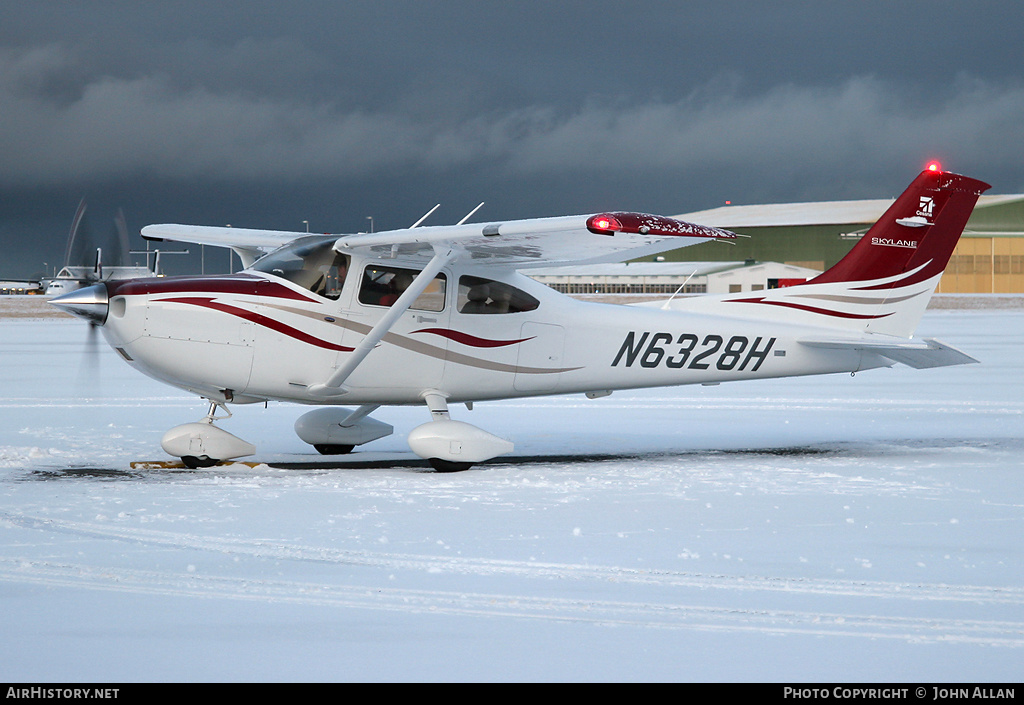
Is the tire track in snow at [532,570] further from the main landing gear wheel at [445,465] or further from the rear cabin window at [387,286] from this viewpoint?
the rear cabin window at [387,286]

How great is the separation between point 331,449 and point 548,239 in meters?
3.19

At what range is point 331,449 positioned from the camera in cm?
968

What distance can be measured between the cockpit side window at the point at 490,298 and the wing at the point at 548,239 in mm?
200

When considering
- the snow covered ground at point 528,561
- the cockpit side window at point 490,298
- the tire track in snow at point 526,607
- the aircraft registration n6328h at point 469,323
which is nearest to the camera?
the snow covered ground at point 528,561

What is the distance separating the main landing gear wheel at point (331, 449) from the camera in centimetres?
962

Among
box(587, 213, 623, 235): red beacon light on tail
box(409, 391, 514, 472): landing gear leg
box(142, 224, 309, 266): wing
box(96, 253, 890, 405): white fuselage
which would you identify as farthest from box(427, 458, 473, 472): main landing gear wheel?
box(142, 224, 309, 266): wing

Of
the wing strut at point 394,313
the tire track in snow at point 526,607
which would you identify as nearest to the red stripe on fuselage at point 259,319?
the wing strut at point 394,313

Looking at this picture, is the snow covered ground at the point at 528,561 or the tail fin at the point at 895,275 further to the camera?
the tail fin at the point at 895,275

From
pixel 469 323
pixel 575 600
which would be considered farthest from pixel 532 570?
pixel 469 323

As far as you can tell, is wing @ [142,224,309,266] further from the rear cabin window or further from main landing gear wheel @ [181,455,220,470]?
main landing gear wheel @ [181,455,220,470]

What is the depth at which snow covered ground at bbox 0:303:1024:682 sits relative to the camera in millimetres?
3789

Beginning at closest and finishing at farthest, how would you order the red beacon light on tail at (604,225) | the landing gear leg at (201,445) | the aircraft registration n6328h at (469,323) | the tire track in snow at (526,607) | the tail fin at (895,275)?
the tire track in snow at (526,607)
the red beacon light on tail at (604,225)
the aircraft registration n6328h at (469,323)
the landing gear leg at (201,445)
the tail fin at (895,275)

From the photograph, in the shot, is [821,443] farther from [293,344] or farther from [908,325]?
[293,344]

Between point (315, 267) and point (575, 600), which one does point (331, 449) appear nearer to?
point (315, 267)
